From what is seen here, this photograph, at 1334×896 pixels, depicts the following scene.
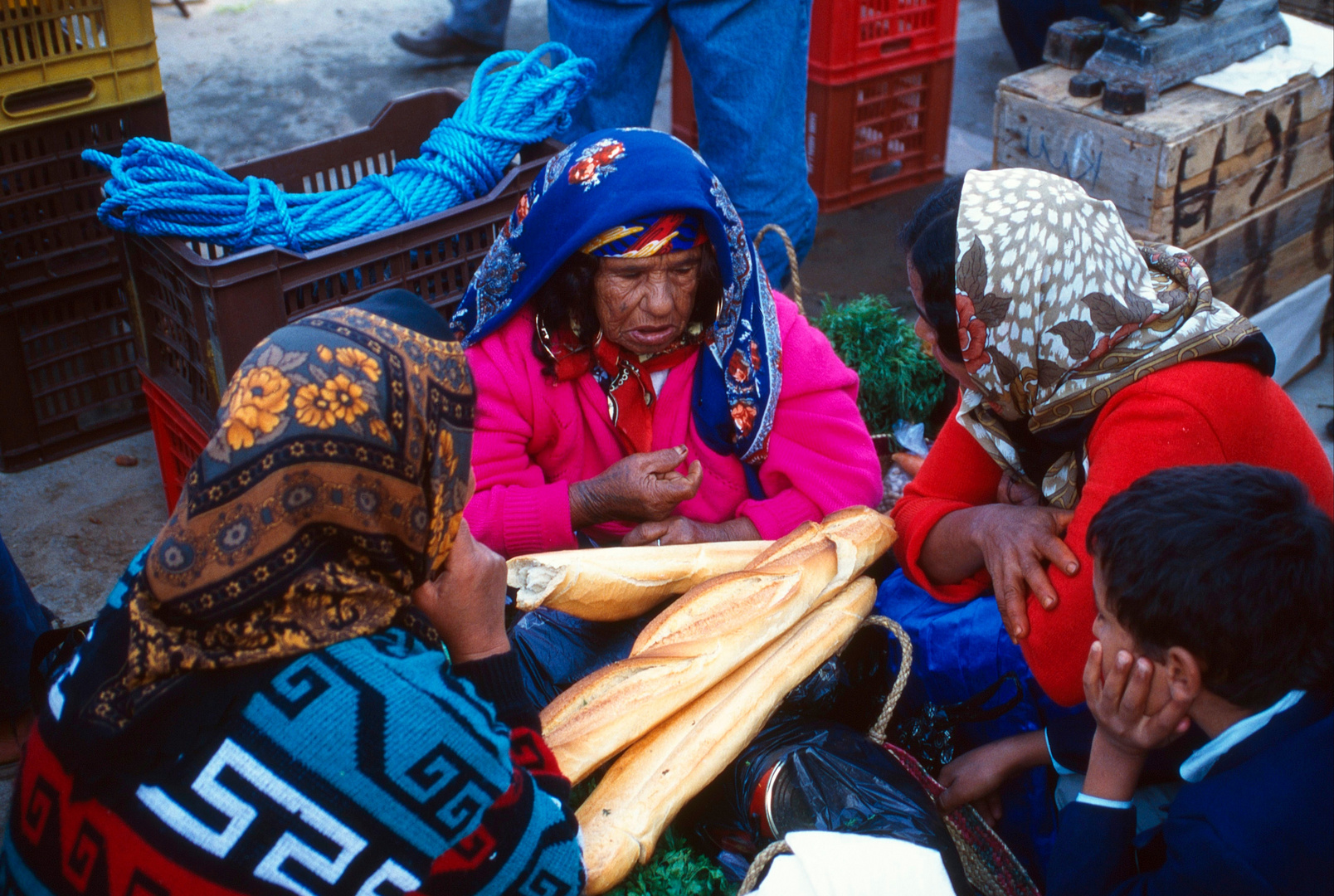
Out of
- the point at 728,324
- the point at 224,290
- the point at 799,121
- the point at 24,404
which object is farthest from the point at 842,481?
the point at 24,404

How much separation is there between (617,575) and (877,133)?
3.38 meters

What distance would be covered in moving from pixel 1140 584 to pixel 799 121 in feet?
8.38

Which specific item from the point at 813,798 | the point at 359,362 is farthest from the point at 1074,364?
the point at 359,362

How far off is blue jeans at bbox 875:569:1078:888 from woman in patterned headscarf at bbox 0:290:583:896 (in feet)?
3.13

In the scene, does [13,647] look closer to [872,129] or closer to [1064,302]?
[1064,302]

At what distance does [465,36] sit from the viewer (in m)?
6.38

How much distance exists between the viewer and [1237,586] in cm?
130

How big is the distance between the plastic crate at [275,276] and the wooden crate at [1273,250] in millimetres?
2117

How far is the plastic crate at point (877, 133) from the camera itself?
4496 mm

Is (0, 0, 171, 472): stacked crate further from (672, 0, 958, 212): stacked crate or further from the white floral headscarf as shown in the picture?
(672, 0, 958, 212): stacked crate

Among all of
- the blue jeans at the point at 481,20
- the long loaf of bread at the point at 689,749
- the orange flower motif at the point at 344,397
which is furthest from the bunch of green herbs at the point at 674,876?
the blue jeans at the point at 481,20

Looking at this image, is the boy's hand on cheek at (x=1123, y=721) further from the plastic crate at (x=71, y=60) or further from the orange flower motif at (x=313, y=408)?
the plastic crate at (x=71, y=60)

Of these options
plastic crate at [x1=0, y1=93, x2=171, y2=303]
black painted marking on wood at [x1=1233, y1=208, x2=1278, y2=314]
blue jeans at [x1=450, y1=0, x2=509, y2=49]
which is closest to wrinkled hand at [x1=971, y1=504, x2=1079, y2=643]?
black painted marking on wood at [x1=1233, y1=208, x2=1278, y2=314]

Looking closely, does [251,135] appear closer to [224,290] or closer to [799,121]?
[799,121]
